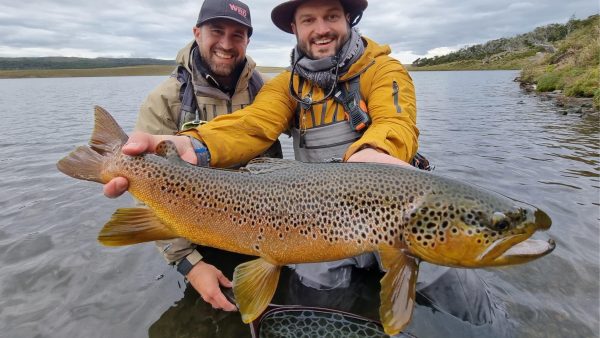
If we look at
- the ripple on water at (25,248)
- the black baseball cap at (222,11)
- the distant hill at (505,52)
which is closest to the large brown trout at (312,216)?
the black baseball cap at (222,11)

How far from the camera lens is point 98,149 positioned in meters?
2.86

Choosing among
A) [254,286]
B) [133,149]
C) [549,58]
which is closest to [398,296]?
[254,286]

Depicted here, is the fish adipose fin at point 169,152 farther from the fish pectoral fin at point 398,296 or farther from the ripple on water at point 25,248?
the ripple on water at point 25,248

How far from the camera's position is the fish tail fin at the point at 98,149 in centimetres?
280

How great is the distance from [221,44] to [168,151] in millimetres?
1867

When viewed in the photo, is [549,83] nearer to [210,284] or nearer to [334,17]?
[334,17]

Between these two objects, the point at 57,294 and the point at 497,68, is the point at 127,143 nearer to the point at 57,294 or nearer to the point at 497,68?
the point at 57,294

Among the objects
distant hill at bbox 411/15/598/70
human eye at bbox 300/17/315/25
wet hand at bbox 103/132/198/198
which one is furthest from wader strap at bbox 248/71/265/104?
distant hill at bbox 411/15/598/70

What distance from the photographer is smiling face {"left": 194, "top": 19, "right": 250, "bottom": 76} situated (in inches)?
169

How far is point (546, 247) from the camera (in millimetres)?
2064

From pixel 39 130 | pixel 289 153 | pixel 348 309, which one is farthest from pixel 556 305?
pixel 39 130

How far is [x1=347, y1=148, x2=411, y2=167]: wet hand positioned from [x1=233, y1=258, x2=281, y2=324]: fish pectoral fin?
101 centimetres

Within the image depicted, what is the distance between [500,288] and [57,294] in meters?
4.88

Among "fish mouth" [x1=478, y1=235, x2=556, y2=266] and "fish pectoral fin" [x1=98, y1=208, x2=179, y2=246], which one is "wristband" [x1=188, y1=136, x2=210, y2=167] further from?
"fish mouth" [x1=478, y1=235, x2=556, y2=266]
